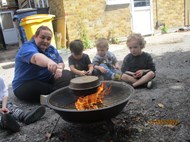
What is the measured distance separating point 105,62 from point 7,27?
14629 mm

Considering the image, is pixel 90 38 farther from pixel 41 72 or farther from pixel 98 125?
pixel 98 125

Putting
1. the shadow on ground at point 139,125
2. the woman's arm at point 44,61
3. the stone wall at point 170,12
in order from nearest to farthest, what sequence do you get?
the woman's arm at point 44,61 < the shadow on ground at point 139,125 < the stone wall at point 170,12

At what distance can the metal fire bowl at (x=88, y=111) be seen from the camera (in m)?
2.35

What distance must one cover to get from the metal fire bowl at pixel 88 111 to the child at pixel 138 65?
3.75 ft

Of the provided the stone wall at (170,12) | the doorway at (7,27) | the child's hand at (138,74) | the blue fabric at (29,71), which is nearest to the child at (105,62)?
the child's hand at (138,74)

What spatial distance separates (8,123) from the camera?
2863 millimetres

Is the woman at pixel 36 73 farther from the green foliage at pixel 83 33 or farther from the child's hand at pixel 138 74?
the green foliage at pixel 83 33

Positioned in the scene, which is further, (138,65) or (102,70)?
(102,70)

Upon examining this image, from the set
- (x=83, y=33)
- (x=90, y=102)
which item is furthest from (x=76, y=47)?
(x=83, y=33)

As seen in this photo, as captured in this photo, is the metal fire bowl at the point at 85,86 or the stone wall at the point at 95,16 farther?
the stone wall at the point at 95,16

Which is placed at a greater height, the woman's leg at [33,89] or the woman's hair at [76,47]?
the woman's hair at [76,47]

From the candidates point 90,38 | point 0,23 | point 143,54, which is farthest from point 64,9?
point 0,23

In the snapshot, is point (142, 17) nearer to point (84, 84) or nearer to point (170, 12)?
point (170, 12)

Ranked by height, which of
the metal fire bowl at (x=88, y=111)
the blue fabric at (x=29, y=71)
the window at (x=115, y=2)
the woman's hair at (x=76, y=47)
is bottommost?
the metal fire bowl at (x=88, y=111)
